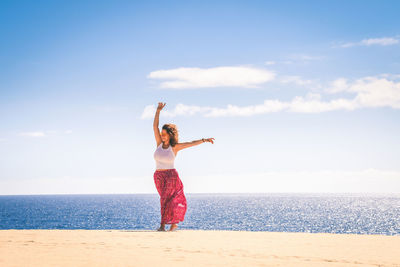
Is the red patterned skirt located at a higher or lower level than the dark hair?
lower

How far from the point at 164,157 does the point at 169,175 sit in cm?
47

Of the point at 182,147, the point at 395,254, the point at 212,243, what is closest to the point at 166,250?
the point at 212,243

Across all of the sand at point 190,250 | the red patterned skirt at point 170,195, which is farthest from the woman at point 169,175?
the sand at point 190,250

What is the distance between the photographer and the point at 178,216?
33.0ft

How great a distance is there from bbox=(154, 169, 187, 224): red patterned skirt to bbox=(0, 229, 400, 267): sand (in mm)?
615

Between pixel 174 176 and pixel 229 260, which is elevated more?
pixel 174 176

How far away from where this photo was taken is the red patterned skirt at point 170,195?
10008mm

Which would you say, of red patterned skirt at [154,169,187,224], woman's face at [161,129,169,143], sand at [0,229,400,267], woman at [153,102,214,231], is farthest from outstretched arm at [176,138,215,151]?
sand at [0,229,400,267]

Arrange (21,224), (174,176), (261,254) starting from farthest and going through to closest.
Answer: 1. (21,224)
2. (174,176)
3. (261,254)

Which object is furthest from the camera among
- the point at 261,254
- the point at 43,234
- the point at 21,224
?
the point at 21,224

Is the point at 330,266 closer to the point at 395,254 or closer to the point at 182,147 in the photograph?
the point at 395,254

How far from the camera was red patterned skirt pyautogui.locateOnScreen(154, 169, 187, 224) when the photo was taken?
1001 centimetres

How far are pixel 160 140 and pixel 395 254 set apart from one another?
18.4 feet

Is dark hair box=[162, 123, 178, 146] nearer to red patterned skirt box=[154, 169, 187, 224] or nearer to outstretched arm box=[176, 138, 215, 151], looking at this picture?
outstretched arm box=[176, 138, 215, 151]
